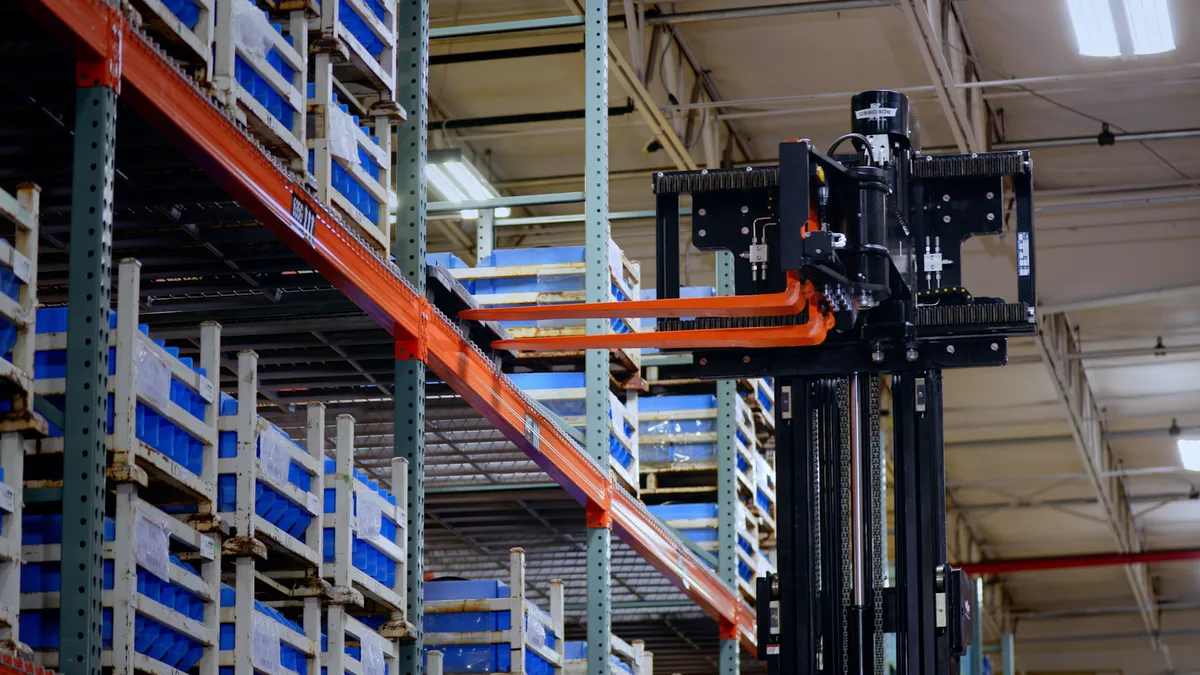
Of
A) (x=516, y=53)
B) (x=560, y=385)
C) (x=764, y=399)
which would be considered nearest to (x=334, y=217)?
(x=560, y=385)

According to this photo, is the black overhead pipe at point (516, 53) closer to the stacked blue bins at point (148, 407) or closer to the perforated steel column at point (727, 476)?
the perforated steel column at point (727, 476)

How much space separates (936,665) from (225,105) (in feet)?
14.5

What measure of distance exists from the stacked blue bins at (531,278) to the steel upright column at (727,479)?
2729 mm

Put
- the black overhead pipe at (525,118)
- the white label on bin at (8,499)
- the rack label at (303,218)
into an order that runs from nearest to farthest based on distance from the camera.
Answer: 1. the white label on bin at (8,499)
2. the rack label at (303,218)
3. the black overhead pipe at (525,118)

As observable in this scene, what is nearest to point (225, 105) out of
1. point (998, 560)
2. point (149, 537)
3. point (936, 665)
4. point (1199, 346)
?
point (149, 537)

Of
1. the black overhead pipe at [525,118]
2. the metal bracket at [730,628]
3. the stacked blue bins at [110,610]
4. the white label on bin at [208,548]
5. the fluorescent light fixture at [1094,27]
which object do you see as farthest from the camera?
the black overhead pipe at [525,118]

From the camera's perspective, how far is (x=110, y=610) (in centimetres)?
689

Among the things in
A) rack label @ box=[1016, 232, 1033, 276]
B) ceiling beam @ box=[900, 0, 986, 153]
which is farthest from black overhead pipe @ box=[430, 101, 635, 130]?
rack label @ box=[1016, 232, 1033, 276]

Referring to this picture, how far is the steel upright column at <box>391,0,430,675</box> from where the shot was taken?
31.5ft

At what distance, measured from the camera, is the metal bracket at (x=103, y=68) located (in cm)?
675

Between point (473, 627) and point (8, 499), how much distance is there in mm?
5286

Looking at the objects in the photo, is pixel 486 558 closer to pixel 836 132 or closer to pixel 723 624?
pixel 723 624

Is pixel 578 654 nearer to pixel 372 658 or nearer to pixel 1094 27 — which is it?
pixel 372 658

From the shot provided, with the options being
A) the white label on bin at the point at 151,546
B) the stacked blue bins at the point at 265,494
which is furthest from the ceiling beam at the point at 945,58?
the white label on bin at the point at 151,546
